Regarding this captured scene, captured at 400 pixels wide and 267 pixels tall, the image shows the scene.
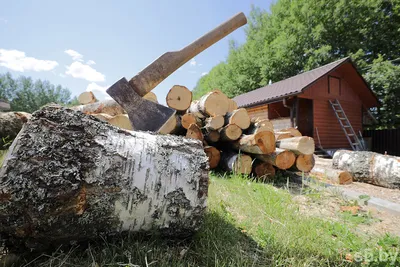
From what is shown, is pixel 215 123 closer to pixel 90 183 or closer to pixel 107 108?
pixel 107 108

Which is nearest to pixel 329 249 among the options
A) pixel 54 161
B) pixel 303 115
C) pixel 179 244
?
pixel 179 244

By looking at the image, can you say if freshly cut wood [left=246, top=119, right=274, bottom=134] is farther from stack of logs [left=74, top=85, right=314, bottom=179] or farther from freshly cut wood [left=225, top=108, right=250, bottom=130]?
freshly cut wood [left=225, top=108, right=250, bottom=130]

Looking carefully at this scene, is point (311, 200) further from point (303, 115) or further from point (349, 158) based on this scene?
point (303, 115)

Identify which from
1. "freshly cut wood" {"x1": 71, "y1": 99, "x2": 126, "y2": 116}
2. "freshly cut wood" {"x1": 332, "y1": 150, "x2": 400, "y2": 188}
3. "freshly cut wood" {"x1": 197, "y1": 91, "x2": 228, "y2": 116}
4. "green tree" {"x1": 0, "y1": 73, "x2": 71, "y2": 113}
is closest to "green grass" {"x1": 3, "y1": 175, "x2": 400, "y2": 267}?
"freshly cut wood" {"x1": 197, "y1": 91, "x2": 228, "y2": 116}

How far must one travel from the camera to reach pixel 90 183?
980 mm

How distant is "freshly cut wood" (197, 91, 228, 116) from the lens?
345 cm

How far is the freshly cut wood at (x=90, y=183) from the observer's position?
35.4 inches

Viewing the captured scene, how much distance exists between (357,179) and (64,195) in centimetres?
516

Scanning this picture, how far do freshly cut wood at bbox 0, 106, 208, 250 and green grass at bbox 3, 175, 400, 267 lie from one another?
0.29 feet

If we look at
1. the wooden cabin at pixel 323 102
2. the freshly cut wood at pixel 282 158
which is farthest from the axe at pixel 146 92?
the wooden cabin at pixel 323 102

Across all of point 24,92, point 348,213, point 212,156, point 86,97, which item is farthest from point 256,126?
point 24,92

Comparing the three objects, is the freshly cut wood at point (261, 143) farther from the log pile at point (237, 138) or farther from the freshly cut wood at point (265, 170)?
Result: the freshly cut wood at point (265, 170)

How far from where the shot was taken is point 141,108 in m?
1.82

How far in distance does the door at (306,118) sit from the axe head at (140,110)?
859 centimetres
